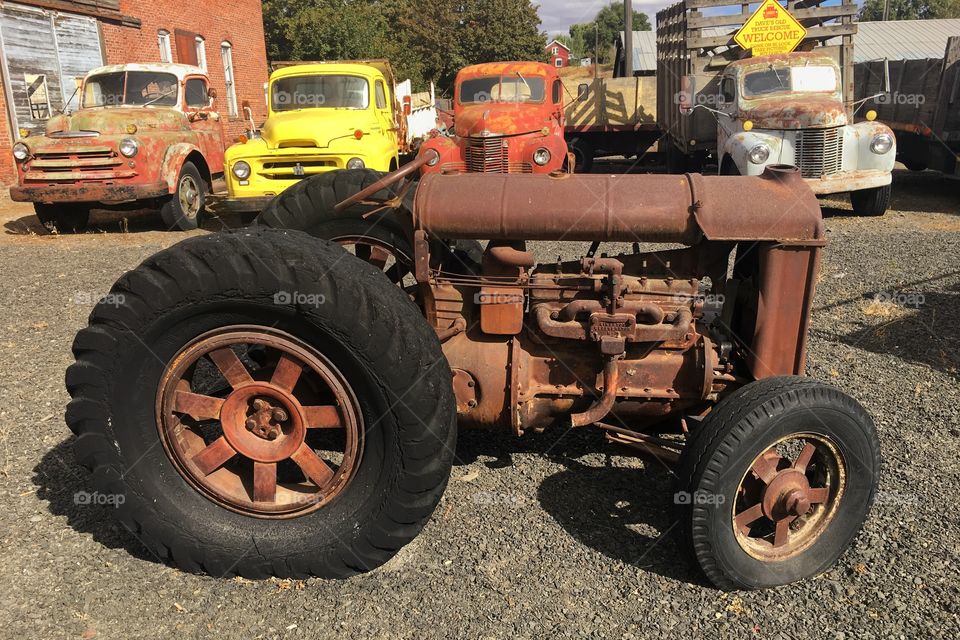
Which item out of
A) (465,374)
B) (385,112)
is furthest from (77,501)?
(385,112)

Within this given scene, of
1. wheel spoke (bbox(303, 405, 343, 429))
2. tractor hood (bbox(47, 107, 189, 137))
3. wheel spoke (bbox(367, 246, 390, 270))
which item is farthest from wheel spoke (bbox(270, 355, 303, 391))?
tractor hood (bbox(47, 107, 189, 137))

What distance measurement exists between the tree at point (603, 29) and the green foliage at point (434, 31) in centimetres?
3694

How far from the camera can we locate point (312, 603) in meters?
2.78

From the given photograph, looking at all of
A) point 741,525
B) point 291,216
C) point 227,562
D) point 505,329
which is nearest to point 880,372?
point 741,525

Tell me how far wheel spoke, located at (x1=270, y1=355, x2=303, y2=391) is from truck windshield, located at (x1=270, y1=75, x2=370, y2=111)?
29.3 feet

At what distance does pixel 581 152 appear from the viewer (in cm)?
1582

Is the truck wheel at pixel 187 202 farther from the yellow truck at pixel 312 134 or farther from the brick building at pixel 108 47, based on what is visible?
the brick building at pixel 108 47

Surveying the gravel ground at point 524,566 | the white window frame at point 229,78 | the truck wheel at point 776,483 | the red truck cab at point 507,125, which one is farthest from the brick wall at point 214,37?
the truck wheel at point 776,483

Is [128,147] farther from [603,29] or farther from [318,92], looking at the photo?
[603,29]

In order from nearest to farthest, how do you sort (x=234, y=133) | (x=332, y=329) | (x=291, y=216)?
(x=332, y=329) < (x=291, y=216) < (x=234, y=133)

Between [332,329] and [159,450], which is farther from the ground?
[332,329]

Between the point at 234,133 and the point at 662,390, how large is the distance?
1962 cm

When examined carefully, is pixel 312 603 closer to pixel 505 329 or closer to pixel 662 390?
pixel 505 329

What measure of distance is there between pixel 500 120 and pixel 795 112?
415cm
